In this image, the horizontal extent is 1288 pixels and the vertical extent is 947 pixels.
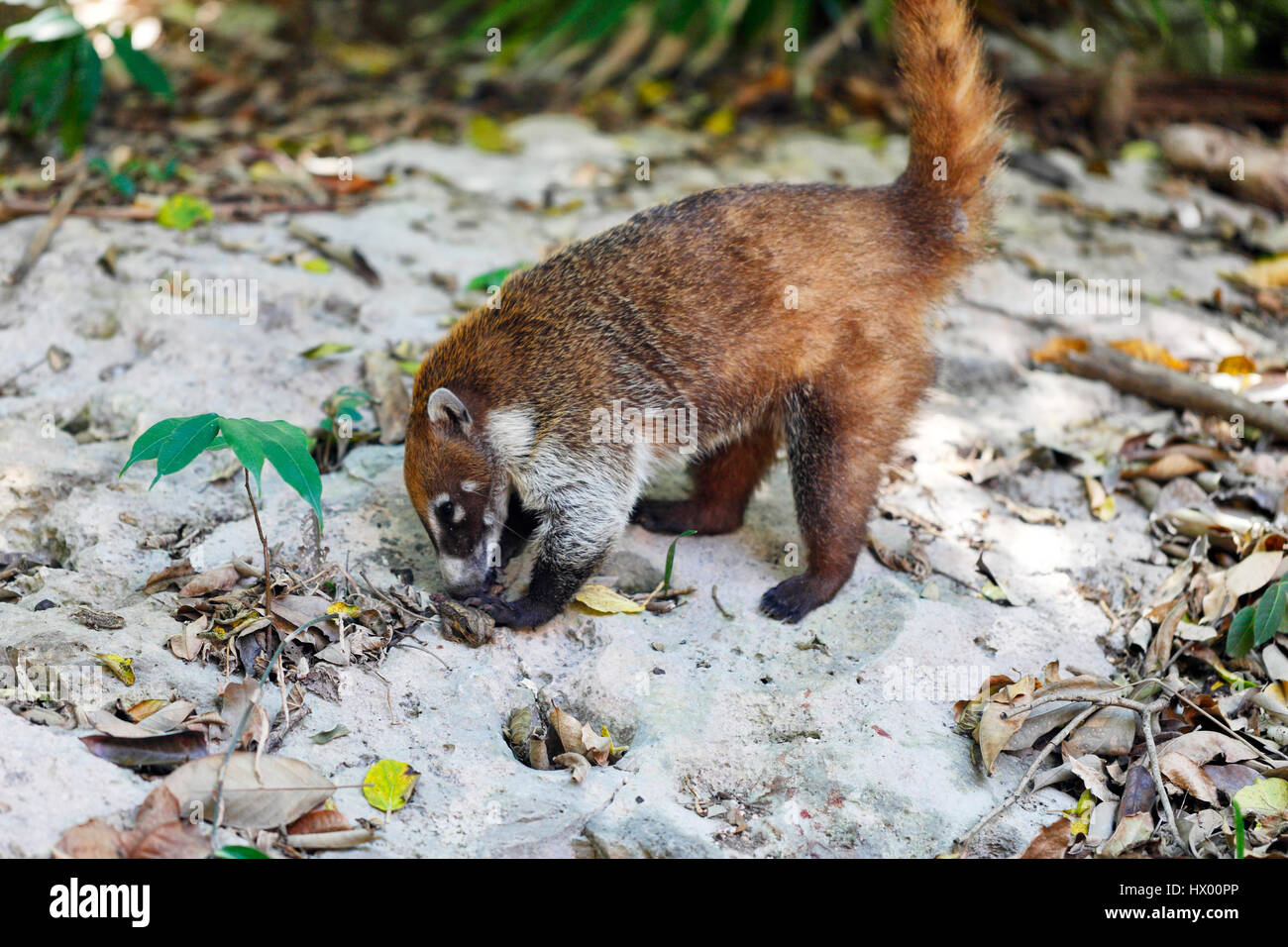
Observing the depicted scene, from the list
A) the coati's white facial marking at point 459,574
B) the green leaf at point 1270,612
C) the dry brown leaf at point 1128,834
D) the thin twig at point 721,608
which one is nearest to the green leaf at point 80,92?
the coati's white facial marking at point 459,574

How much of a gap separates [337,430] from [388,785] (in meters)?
1.77

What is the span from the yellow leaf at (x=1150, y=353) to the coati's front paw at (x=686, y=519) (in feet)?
7.26

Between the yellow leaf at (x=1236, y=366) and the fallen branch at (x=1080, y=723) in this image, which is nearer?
the fallen branch at (x=1080, y=723)

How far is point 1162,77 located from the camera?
24.2ft

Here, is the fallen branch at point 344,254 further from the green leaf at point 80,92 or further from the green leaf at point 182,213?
the green leaf at point 80,92

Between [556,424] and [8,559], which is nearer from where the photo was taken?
[8,559]

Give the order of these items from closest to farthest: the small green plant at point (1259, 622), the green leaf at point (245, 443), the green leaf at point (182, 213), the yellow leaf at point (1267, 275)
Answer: the green leaf at point (245, 443) < the small green plant at point (1259, 622) < the green leaf at point (182, 213) < the yellow leaf at point (1267, 275)

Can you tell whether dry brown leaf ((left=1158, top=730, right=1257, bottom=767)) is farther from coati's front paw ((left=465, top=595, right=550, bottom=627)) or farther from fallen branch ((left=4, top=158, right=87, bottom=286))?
fallen branch ((left=4, top=158, right=87, bottom=286))

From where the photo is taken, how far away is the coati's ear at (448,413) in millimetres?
3748

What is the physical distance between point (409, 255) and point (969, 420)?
2841 mm

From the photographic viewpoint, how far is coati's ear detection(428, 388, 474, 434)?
3.75m

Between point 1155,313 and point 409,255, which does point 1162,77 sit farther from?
point 409,255
